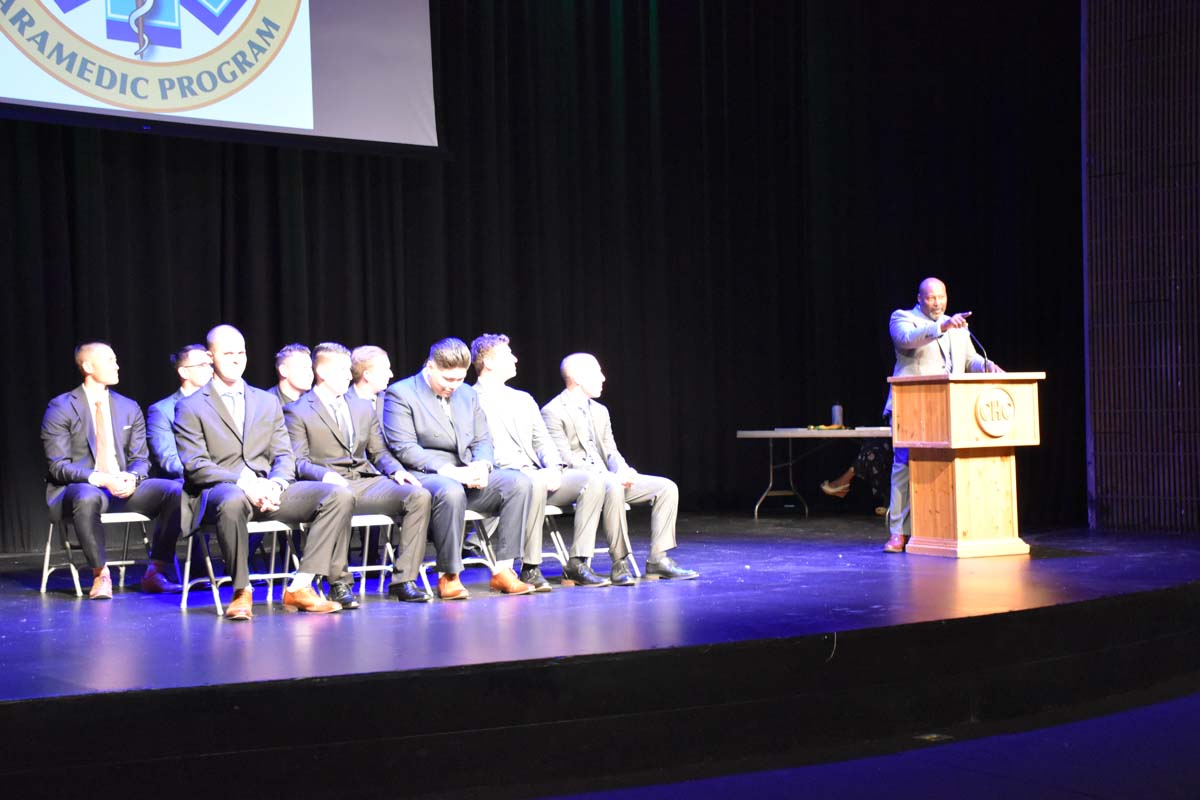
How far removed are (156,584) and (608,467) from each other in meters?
2.09

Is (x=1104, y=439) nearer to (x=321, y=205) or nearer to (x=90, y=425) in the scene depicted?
(x=321, y=205)

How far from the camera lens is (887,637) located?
3863 millimetres

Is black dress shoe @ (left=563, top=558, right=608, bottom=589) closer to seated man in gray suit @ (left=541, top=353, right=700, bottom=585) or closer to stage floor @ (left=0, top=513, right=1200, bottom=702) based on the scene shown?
seated man in gray suit @ (left=541, top=353, right=700, bottom=585)

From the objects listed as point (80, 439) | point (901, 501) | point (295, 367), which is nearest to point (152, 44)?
point (295, 367)

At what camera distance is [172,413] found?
19.2ft

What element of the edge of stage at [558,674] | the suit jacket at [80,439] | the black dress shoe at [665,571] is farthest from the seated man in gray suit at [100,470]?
the black dress shoe at [665,571]

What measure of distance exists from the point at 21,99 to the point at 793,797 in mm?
5229

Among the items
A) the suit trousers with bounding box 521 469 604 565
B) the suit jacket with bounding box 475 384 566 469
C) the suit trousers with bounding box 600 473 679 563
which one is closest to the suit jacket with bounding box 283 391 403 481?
the suit jacket with bounding box 475 384 566 469

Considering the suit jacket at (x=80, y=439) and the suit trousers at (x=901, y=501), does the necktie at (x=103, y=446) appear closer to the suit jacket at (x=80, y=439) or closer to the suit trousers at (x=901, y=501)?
the suit jacket at (x=80, y=439)

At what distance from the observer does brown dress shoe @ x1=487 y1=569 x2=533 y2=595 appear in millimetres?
5113

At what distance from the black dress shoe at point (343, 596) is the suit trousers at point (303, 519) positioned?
0.08 feet

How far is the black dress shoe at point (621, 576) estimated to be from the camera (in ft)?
17.4

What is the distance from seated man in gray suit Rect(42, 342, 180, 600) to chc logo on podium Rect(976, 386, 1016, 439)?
12.1ft

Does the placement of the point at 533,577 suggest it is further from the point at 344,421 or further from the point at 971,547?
the point at 971,547
